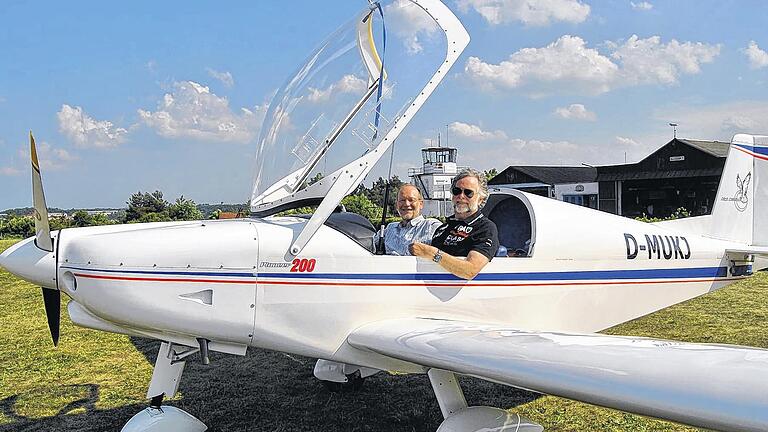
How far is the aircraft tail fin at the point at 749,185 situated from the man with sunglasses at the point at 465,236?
130 inches

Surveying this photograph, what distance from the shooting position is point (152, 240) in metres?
3.53

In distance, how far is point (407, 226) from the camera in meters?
4.42

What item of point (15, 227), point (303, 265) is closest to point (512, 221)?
point (303, 265)

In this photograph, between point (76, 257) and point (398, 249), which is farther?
point (398, 249)

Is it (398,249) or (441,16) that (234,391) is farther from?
(441,16)

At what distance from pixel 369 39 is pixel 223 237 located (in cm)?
170

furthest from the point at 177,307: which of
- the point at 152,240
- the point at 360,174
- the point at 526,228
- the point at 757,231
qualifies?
the point at 757,231

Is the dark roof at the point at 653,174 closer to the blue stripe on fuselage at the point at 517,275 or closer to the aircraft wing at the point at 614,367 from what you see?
the blue stripe on fuselage at the point at 517,275

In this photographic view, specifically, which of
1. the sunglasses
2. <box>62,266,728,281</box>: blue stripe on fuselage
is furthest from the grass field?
the sunglasses

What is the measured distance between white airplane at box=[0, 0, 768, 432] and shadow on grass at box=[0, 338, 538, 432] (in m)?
0.78

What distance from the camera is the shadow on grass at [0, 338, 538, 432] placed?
15.0 ft

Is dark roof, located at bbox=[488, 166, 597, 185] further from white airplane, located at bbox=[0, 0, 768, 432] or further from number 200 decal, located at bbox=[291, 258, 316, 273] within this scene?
number 200 decal, located at bbox=[291, 258, 316, 273]

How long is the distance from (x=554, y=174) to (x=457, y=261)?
48.0 meters

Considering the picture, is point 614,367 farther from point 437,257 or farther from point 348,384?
point 348,384
